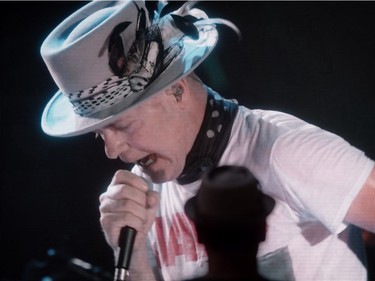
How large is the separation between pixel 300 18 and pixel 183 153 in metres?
0.44

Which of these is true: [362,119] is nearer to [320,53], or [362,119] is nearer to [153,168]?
[320,53]

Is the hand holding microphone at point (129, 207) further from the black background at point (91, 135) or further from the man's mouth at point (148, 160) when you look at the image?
the black background at point (91, 135)

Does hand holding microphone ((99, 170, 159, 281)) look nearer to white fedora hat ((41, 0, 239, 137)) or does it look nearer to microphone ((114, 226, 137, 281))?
microphone ((114, 226, 137, 281))

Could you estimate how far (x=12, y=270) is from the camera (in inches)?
60.2

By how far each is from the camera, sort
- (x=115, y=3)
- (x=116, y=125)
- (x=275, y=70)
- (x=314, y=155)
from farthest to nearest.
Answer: (x=275, y=70) < (x=115, y=3) < (x=116, y=125) < (x=314, y=155)

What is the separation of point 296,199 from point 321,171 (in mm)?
73

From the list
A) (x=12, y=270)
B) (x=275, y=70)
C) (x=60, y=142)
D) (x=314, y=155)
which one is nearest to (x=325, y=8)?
(x=275, y=70)

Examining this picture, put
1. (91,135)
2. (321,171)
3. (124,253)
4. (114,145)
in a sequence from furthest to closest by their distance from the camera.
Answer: (91,135) < (114,145) < (321,171) < (124,253)

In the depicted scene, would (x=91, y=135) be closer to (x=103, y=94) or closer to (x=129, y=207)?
(x=103, y=94)

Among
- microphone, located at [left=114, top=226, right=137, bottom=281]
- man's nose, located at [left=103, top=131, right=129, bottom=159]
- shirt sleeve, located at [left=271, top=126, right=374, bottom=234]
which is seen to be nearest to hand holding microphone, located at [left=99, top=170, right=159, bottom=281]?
microphone, located at [left=114, top=226, right=137, bottom=281]

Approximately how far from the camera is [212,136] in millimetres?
1085

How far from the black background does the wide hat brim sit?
0.22 m

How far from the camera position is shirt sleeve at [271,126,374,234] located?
929 millimetres

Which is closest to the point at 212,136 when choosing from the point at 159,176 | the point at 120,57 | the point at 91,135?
the point at 159,176
